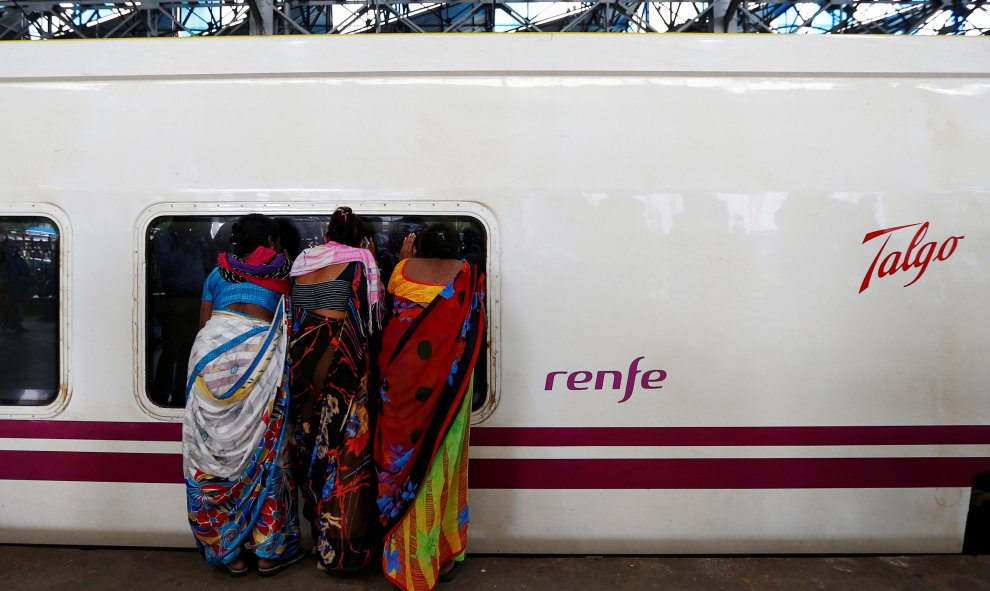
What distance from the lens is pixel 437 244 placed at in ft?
7.30

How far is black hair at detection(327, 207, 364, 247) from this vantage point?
2.27 m

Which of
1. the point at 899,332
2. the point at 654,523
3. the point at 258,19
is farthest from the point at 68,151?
the point at 258,19

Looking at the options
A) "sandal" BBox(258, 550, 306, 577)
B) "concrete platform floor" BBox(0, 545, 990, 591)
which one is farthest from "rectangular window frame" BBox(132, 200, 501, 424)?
"sandal" BBox(258, 550, 306, 577)

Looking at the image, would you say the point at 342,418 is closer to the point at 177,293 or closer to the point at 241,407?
the point at 241,407

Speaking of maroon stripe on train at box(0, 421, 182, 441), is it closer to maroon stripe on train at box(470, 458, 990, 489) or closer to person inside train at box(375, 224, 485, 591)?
person inside train at box(375, 224, 485, 591)

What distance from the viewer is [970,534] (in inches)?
100.0

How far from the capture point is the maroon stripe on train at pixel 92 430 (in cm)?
243

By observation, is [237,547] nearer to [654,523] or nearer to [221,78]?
[654,523]

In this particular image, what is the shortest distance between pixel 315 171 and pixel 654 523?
80.2 inches

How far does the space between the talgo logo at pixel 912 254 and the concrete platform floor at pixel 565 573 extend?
3.85ft

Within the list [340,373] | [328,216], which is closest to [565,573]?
[340,373]

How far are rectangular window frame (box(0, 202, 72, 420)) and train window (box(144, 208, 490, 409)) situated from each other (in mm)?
341

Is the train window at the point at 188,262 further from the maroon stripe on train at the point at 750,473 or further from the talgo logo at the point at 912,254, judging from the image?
the talgo logo at the point at 912,254

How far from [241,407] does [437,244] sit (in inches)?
38.6
